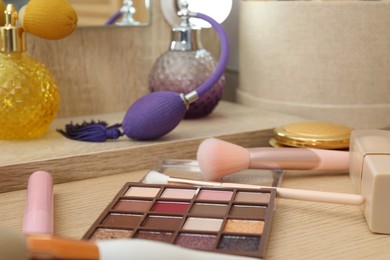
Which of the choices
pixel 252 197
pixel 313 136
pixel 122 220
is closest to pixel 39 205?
pixel 122 220

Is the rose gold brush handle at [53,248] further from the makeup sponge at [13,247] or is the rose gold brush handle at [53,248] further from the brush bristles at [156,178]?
the brush bristles at [156,178]

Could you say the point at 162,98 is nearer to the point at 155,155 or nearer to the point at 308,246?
the point at 155,155

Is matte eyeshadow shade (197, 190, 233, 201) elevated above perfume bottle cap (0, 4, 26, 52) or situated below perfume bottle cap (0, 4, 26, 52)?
below

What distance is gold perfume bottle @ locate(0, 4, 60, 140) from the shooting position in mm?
621

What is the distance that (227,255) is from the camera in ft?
1.24

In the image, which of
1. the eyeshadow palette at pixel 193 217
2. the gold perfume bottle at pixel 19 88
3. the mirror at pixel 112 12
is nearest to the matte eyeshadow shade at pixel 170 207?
the eyeshadow palette at pixel 193 217

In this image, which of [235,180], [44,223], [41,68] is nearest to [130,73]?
[41,68]

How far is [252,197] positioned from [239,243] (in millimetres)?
85

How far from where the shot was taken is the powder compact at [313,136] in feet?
2.04

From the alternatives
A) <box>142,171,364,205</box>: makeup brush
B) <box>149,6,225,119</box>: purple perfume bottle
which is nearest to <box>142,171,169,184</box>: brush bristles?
<box>142,171,364,205</box>: makeup brush

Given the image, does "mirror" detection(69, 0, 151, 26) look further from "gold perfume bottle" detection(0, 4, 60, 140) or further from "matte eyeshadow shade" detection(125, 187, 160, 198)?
"matte eyeshadow shade" detection(125, 187, 160, 198)

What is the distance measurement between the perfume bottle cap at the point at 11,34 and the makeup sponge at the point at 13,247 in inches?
13.6

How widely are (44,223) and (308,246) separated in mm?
189

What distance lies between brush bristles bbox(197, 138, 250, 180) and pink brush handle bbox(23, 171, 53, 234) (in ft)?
0.45
